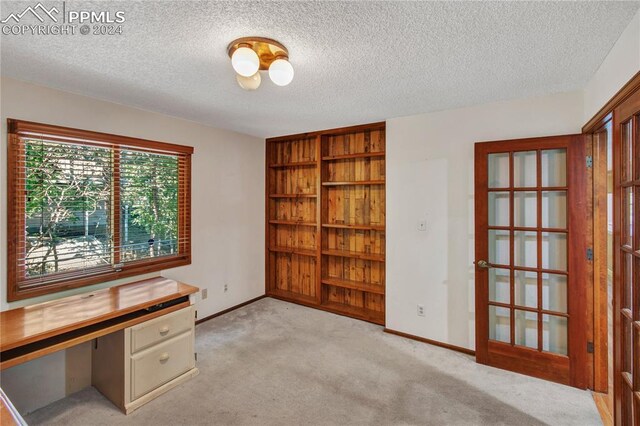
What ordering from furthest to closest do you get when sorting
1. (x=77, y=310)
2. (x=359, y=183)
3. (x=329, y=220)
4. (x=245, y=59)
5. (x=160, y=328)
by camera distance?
(x=329, y=220) → (x=359, y=183) → (x=160, y=328) → (x=77, y=310) → (x=245, y=59)

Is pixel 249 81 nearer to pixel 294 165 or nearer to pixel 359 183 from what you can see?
pixel 359 183

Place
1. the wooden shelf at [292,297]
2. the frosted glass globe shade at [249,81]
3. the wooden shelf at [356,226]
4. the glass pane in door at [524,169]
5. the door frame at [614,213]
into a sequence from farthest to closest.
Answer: the wooden shelf at [292,297] → the wooden shelf at [356,226] → the glass pane in door at [524,169] → the frosted glass globe shade at [249,81] → the door frame at [614,213]

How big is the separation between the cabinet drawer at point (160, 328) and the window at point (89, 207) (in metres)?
0.80

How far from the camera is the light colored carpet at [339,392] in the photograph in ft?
6.79

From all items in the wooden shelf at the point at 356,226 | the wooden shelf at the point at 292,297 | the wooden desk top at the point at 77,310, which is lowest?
the wooden shelf at the point at 292,297

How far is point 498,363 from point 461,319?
0.46 metres

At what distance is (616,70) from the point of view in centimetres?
174

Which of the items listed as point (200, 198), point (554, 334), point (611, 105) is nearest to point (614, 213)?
point (611, 105)

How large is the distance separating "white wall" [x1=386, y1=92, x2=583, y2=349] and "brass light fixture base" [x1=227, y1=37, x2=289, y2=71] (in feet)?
6.23

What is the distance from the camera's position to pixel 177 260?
3.35 metres

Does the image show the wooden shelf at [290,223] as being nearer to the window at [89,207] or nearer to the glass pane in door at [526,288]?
the window at [89,207]

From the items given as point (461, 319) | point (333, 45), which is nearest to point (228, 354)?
point (461, 319)

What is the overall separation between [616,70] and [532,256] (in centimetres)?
151

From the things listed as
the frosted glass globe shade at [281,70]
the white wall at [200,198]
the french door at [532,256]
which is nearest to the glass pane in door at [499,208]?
the french door at [532,256]
